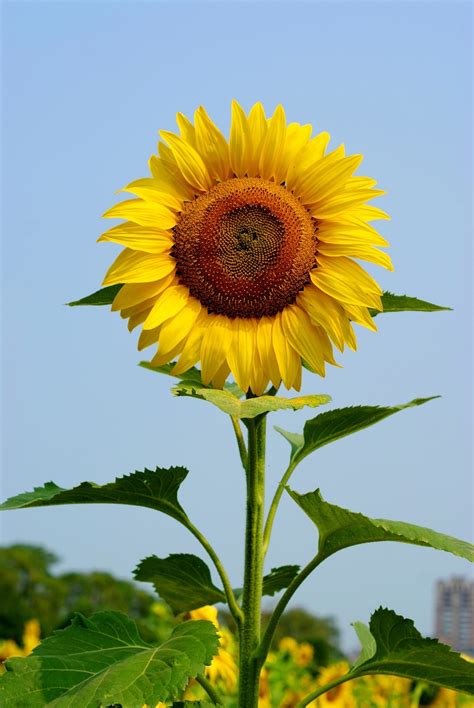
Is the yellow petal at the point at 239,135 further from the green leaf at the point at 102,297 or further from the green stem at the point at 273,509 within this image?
the green stem at the point at 273,509

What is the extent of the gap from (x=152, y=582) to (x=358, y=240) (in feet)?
4.06

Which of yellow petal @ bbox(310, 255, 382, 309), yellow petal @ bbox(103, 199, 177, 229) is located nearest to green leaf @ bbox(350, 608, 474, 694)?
yellow petal @ bbox(310, 255, 382, 309)

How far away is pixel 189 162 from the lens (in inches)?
107

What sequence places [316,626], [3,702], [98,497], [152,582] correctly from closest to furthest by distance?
[3,702]
[98,497]
[152,582]
[316,626]

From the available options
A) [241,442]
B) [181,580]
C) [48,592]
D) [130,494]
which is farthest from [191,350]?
[48,592]

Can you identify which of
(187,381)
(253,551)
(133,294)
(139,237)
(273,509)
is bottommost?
(253,551)

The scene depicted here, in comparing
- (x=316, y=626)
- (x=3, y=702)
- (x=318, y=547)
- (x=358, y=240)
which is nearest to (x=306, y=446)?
(x=318, y=547)

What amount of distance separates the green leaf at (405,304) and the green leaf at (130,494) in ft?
2.34

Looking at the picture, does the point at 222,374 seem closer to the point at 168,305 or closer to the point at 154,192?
the point at 168,305

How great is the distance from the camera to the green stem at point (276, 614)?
8.49 feet

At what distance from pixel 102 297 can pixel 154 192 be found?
1.05 ft

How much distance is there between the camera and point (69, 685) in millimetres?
2471

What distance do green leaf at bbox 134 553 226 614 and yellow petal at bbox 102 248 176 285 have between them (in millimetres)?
845

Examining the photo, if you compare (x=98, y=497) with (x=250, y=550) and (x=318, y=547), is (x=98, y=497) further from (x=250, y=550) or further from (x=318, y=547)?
(x=318, y=547)
